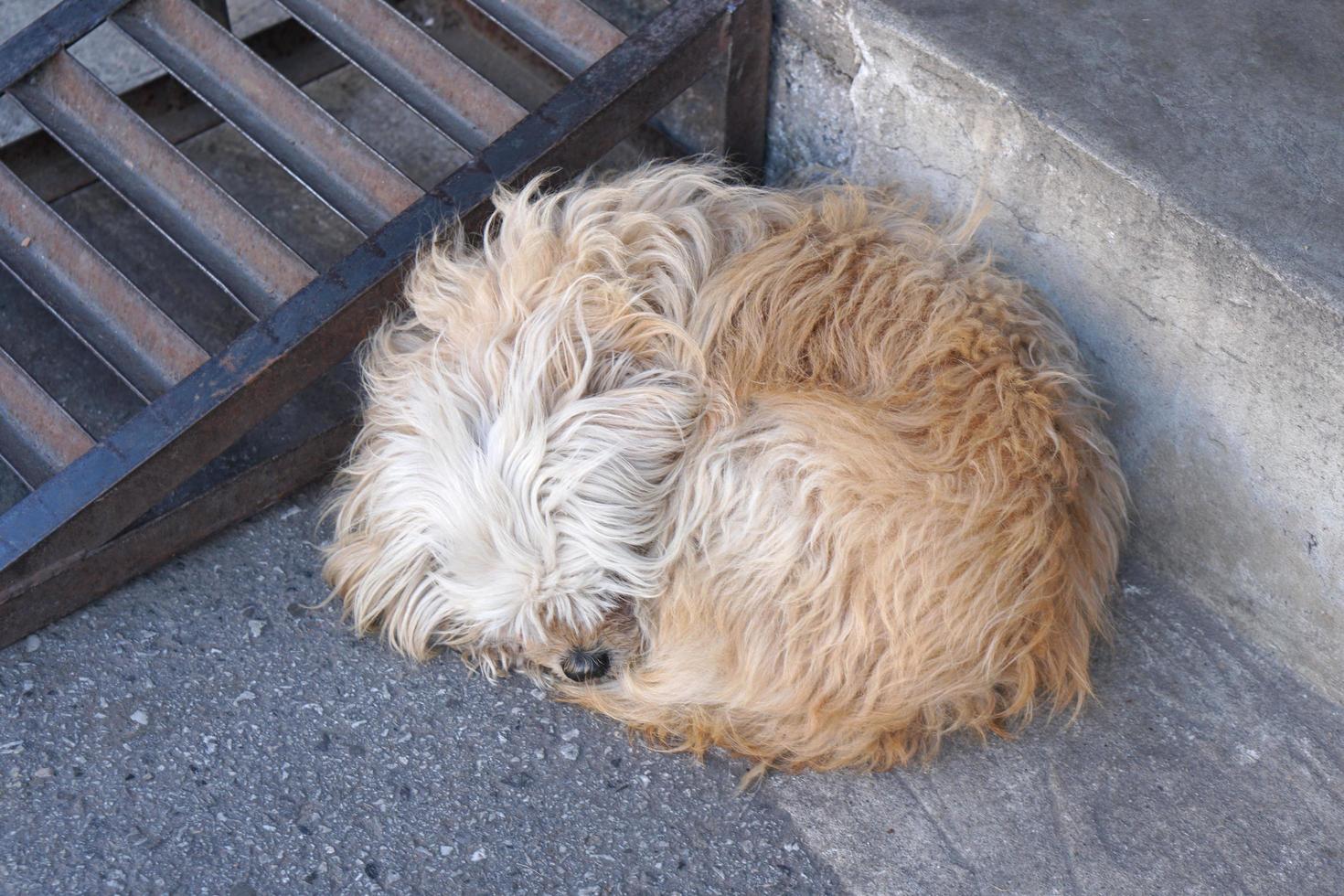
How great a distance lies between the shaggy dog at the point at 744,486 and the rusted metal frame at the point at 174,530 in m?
0.33

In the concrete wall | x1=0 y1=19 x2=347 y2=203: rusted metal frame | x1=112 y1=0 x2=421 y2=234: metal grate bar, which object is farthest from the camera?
x1=0 y1=19 x2=347 y2=203: rusted metal frame

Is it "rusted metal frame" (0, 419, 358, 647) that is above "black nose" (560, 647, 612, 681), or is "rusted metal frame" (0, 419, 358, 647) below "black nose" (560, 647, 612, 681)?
below

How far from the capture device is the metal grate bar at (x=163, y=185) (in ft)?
8.18

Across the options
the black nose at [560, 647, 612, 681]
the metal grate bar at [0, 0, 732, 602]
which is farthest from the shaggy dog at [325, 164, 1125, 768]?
the metal grate bar at [0, 0, 732, 602]

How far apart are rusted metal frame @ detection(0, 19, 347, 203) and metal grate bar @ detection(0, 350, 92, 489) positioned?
70 centimetres

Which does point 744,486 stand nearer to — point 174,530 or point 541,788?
point 541,788

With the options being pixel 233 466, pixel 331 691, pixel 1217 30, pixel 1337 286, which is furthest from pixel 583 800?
pixel 1217 30

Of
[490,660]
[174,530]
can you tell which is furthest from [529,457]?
[174,530]

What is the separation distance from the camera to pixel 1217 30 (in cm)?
263

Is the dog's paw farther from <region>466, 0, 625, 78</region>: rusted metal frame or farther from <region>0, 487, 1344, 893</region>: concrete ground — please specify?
<region>466, 0, 625, 78</region>: rusted metal frame

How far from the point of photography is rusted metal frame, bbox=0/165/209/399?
244 centimetres

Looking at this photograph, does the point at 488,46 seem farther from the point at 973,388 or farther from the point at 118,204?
the point at 973,388

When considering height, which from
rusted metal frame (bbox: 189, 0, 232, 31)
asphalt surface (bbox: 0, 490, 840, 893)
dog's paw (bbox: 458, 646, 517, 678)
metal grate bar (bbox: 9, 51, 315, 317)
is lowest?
asphalt surface (bbox: 0, 490, 840, 893)

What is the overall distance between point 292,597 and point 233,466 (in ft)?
1.37
